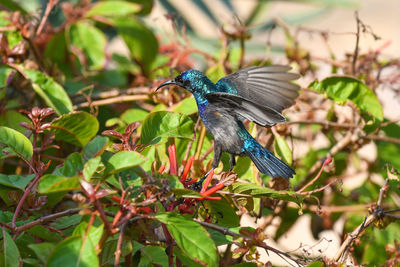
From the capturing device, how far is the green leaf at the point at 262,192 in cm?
99

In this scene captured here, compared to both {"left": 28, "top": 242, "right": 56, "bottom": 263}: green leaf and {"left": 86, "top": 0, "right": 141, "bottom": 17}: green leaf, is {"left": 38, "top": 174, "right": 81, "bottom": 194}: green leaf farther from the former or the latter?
{"left": 86, "top": 0, "right": 141, "bottom": 17}: green leaf

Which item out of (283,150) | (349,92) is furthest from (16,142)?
(349,92)

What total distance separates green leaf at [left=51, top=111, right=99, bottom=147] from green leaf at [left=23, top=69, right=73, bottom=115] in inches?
10.7

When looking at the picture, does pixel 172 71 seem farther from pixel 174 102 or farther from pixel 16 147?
pixel 16 147

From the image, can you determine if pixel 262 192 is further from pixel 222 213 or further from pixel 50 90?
pixel 50 90

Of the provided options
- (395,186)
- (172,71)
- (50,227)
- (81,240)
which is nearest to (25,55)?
(172,71)

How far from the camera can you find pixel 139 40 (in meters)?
1.89

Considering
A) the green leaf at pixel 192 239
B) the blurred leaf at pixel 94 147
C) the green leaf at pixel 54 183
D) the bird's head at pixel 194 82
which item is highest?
the bird's head at pixel 194 82

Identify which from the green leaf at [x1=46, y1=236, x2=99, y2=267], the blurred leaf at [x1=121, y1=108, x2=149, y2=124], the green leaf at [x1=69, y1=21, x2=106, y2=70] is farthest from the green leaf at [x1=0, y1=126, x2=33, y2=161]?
the green leaf at [x1=69, y1=21, x2=106, y2=70]

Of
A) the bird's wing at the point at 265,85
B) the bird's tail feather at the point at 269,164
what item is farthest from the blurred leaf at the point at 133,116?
the bird's tail feather at the point at 269,164

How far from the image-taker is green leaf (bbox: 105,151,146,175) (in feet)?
2.71

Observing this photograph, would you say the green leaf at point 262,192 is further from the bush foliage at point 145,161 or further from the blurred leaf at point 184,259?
the blurred leaf at point 184,259

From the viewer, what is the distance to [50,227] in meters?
0.91

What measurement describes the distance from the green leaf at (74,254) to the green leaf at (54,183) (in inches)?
2.8
